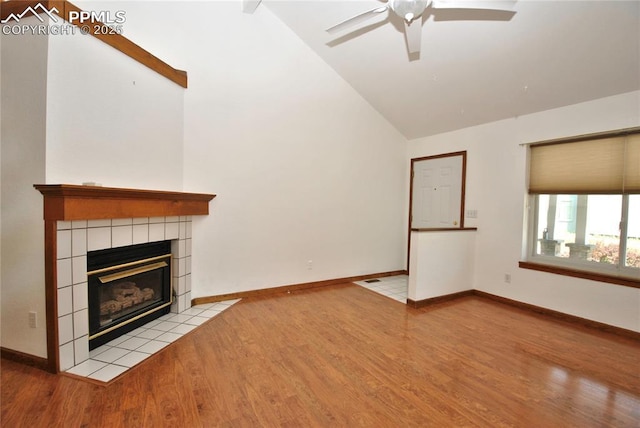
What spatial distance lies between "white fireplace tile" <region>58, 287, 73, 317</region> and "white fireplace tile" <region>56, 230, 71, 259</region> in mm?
239

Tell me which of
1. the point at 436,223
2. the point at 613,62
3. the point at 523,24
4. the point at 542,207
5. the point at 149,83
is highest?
the point at 523,24

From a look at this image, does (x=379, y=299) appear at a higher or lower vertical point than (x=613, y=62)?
lower

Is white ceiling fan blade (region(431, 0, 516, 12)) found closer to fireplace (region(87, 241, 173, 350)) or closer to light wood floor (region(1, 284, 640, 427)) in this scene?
light wood floor (region(1, 284, 640, 427))

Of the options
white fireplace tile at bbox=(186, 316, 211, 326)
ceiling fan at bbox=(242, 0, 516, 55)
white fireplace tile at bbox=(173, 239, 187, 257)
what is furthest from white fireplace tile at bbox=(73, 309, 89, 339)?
ceiling fan at bbox=(242, 0, 516, 55)

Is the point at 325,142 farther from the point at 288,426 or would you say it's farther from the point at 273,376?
the point at 288,426

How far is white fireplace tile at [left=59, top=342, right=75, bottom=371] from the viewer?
2.06 m

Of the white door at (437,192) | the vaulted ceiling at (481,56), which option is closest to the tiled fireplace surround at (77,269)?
the vaulted ceiling at (481,56)

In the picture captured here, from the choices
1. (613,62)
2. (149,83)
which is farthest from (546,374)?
(149,83)

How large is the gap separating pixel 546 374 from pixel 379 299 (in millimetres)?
1889

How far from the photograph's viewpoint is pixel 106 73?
2348 millimetres

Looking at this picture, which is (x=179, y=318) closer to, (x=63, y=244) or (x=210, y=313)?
(x=210, y=313)

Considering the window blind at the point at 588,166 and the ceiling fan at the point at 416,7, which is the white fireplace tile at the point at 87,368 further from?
the window blind at the point at 588,166

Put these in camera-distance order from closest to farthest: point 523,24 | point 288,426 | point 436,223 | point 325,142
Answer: point 288,426
point 523,24
point 325,142
point 436,223

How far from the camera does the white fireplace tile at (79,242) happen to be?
2.10 metres
